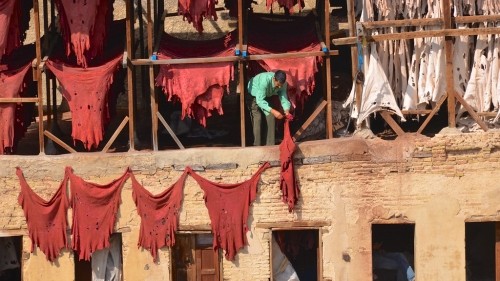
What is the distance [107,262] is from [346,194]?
4116 millimetres

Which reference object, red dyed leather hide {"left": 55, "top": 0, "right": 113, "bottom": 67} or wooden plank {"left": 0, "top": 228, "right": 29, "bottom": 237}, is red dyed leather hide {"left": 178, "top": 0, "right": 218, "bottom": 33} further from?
wooden plank {"left": 0, "top": 228, "right": 29, "bottom": 237}

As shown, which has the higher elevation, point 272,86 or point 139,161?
point 272,86

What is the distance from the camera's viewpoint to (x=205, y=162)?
17.0 m

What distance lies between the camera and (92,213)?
17328 millimetres

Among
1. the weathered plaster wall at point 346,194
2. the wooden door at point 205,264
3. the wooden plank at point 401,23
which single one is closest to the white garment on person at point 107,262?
the weathered plaster wall at point 346,194

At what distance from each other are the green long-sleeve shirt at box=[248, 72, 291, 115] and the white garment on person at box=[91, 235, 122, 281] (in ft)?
10.6

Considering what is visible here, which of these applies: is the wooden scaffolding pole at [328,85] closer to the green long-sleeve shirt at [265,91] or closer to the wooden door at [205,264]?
the green long-sleeve shirt at [265,91]

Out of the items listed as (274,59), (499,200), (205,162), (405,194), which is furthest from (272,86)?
(499,200)

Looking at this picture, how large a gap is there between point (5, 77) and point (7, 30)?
809 millimetres

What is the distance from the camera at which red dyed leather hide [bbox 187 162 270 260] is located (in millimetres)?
16828

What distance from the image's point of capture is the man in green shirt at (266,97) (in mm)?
17031

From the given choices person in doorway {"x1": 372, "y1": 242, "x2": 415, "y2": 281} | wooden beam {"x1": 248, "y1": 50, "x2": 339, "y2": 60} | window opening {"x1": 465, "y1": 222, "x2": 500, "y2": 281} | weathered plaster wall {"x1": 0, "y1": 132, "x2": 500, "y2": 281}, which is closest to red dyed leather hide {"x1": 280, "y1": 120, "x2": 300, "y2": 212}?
weathered plaster wall {"x1": 0, "y1": 132, "x2": 500, "y2": 281}

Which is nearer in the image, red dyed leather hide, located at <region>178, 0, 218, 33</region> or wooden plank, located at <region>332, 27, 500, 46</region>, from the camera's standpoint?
wooden plank, located at <region>332, 27, 500, 46</region>

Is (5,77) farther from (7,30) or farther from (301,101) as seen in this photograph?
(301,101)
